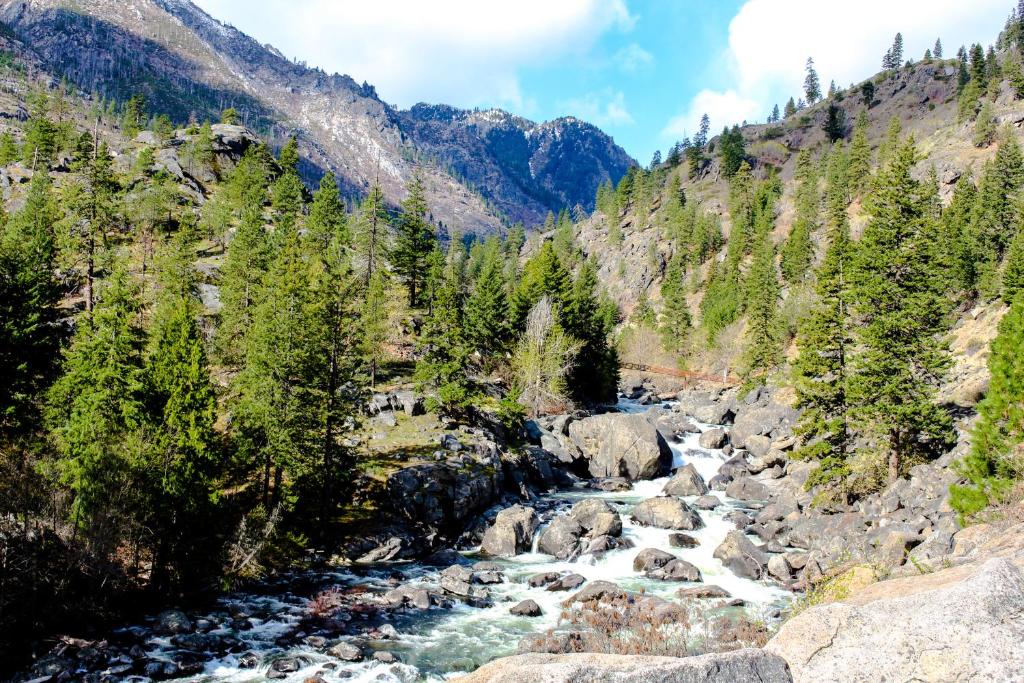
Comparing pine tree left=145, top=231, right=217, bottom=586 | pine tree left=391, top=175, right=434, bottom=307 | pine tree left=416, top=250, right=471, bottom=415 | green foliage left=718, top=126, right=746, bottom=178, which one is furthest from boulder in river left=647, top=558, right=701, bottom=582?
green foliage left=718, top=126, right=746, bottom=178

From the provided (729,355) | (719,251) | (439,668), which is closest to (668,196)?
(719,251)

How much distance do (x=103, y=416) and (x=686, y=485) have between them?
118ft

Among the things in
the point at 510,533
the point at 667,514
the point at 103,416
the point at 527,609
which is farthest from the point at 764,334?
the point at 103,416

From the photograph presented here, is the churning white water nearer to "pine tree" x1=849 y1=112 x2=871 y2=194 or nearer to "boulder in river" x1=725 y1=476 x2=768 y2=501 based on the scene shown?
"boulder in river" x1=725 y1=476 x2=768 y2=501

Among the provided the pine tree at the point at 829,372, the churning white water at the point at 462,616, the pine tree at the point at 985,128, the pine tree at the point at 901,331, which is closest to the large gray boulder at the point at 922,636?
the churning white water at the point at 462,616

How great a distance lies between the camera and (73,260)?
190ft

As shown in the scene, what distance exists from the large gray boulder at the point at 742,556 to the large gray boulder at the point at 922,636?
76.2ft

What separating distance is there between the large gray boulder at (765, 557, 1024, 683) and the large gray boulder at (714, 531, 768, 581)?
76.2ft

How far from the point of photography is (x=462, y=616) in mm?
24594

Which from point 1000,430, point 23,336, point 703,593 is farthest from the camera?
point 23,336

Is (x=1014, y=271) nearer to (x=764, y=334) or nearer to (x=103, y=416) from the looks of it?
(x=764, y=334)

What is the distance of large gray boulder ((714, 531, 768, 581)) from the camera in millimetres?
28169

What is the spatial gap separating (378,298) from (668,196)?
143 meters

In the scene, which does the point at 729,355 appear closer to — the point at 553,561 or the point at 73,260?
the point at 553,561
